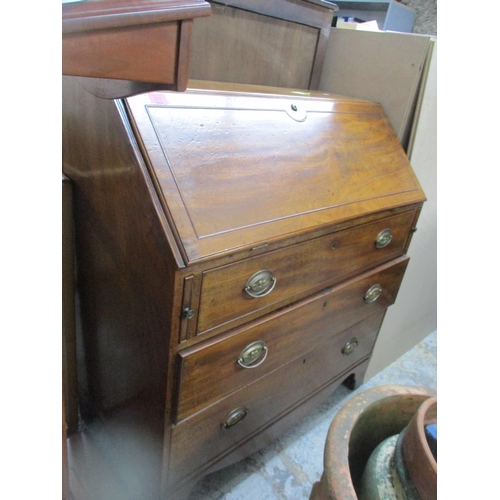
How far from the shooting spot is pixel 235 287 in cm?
77

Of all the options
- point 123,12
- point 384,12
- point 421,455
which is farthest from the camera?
point 384,12

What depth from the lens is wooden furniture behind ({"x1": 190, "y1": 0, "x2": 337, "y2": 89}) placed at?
108 centimetres

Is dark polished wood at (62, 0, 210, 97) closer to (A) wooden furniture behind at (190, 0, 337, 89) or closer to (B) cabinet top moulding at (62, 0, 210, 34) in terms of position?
(B) cabinet top moulding at (62, 0, 210, 34)

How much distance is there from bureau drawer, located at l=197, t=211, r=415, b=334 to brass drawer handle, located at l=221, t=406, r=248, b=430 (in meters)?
0.31

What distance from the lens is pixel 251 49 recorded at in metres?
1.17

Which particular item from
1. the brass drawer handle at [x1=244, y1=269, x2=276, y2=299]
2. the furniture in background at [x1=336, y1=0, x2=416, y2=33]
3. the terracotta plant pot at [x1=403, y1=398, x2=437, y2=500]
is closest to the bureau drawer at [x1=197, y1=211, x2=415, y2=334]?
the brass drawer handle at [x1=244, y1=269, x2=276, y2=299]

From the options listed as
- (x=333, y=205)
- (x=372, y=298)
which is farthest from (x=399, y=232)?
(x=333, y=205)

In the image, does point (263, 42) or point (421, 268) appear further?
point (421, 268)

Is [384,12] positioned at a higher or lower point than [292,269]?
higher

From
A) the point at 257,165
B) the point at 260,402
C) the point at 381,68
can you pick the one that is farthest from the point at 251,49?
the point at 260,402

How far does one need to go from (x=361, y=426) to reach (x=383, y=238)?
51 centimetres

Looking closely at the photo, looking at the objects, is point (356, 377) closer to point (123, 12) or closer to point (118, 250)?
point (118, 250)

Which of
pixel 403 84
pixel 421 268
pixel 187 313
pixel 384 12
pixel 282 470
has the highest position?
pixel 384 12

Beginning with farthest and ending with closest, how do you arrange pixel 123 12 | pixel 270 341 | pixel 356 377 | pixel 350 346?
pixel 356 377 < pixel 350 346 < pixel 270 341 < pixel 123 12
